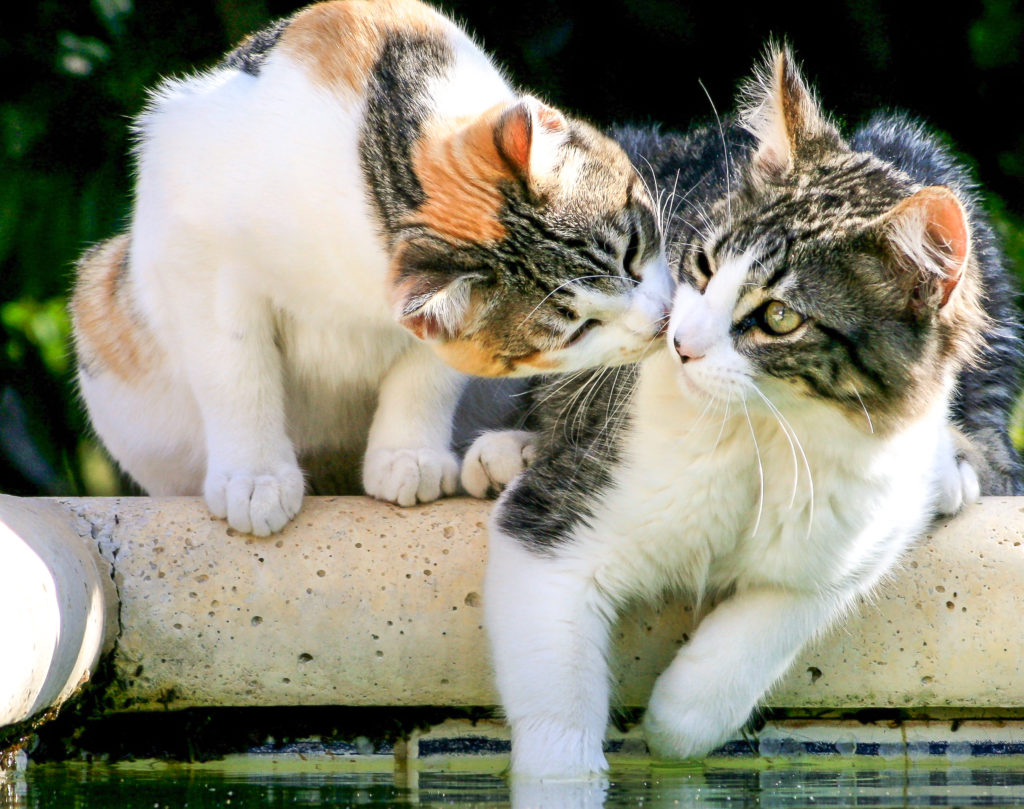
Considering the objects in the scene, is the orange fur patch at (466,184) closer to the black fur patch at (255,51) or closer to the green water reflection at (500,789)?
the black fur patch at (255,51)

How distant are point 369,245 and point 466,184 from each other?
244 mm

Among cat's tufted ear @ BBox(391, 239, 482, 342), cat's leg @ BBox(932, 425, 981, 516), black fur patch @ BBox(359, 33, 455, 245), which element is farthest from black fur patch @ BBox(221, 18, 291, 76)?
cat's leg @ BBox(932, 425, 981, 516)

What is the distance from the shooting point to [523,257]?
7.95ft

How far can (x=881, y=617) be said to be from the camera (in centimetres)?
256

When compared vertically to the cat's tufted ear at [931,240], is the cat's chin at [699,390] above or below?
below

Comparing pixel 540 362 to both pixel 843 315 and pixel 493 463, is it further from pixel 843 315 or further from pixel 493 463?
pixel 843 315

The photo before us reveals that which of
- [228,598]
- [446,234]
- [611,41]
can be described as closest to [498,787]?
[228,598]

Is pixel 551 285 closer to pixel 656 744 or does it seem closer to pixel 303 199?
pixel 303 199

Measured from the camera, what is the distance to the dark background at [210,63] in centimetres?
383

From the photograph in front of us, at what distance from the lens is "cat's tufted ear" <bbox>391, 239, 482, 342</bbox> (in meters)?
2.29

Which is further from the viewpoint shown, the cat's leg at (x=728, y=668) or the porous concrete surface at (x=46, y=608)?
the cat's leg at (x=728, y=668)

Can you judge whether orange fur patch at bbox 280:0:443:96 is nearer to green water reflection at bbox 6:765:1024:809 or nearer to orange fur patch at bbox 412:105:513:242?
orange fur patch at bbox 412:105:513:242

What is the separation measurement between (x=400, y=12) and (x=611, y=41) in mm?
1354

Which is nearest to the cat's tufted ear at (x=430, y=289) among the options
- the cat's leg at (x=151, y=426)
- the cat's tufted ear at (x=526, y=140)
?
the cat's tufted ear at (x=526, y=140)
